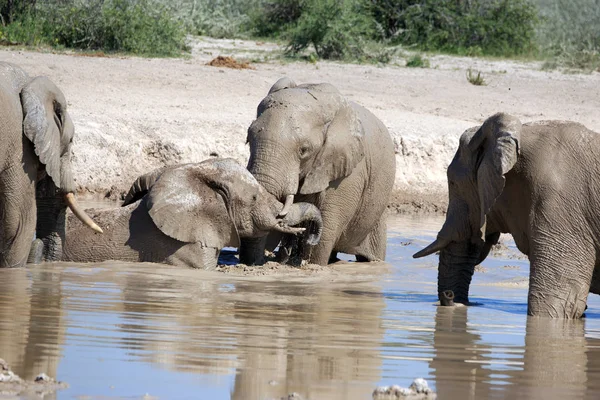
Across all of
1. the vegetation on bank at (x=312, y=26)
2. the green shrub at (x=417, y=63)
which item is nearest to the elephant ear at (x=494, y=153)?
the vegetation on bank at (x=312, y=26)

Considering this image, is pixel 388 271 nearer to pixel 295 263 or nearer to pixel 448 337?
pixel 295 263

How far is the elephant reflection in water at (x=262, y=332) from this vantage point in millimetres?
5137

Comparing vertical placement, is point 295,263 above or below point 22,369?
below

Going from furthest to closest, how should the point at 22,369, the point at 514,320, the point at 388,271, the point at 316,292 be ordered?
the point at 388,271 → the point at 316,292 → the point at 514,320 → the point at 22,369

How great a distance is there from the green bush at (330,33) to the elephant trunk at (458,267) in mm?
13581

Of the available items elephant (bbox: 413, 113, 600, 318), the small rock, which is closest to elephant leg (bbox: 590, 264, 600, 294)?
elephant (bbox: 413, 113, 600, 318)

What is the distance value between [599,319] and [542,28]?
24318 mm

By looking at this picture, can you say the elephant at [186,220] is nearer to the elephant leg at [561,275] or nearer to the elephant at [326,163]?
the elephant at [326,163]

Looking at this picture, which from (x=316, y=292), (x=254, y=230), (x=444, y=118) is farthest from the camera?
(x=444, y=118)

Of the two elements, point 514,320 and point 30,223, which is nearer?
point 514,320

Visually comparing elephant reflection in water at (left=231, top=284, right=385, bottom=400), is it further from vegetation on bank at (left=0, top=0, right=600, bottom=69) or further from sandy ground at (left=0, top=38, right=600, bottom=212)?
vegetation on bank at (left=0, top=0, right=600, bottom=69)

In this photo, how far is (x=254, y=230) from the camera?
32.0 feet

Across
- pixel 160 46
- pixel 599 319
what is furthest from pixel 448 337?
pixel 160 46

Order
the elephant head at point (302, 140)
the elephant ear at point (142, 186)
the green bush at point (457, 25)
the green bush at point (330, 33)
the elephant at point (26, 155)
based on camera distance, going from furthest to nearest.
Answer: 1. the green bush at point (457, 25)
2. the green bush at point (330, 33)
3. the elephant ear at point (142, 186)
4. the elephant head at point (302, 140)
5. the elephant at point (26, 155)
